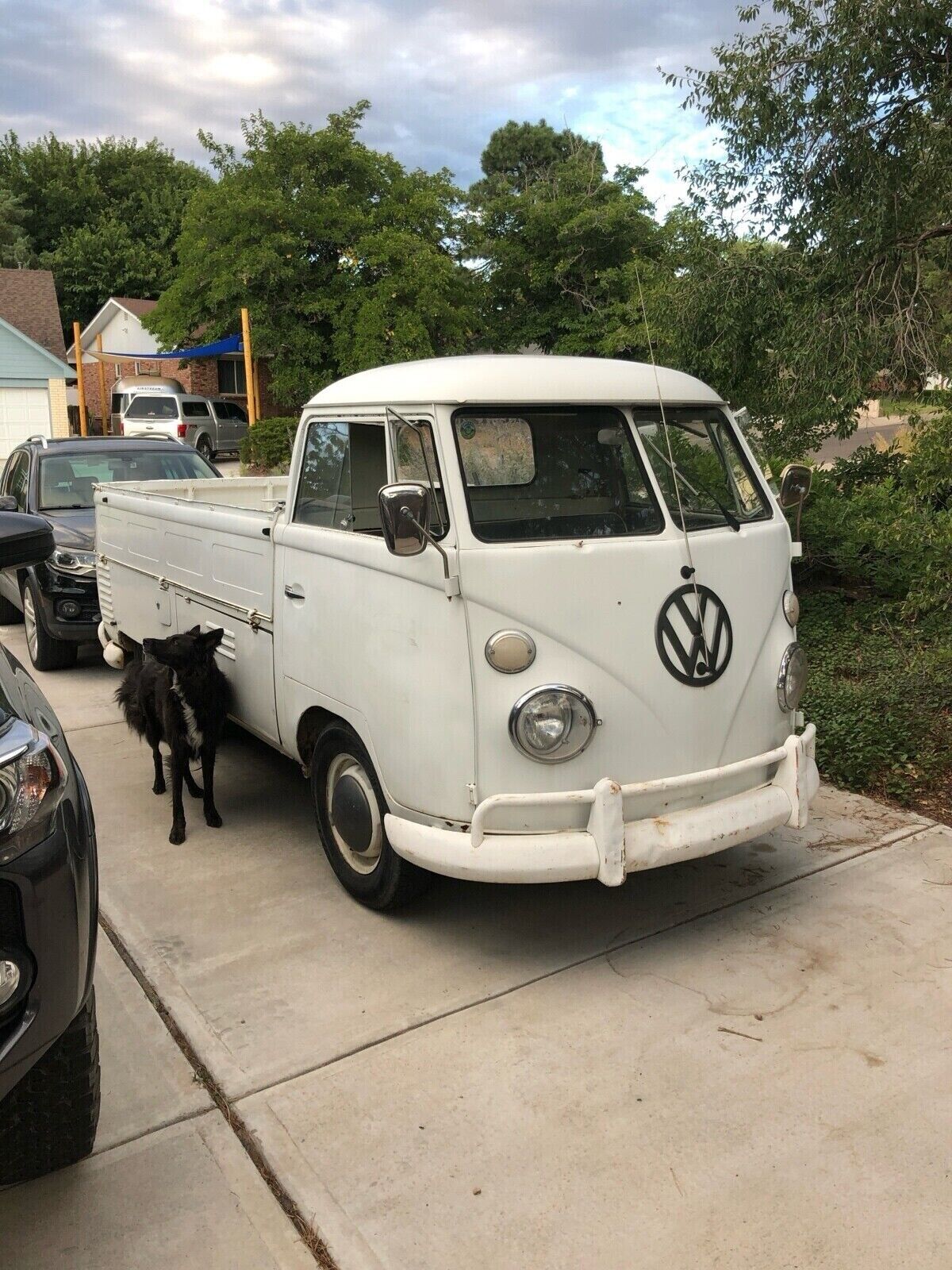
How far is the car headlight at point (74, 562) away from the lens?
25.9 feet

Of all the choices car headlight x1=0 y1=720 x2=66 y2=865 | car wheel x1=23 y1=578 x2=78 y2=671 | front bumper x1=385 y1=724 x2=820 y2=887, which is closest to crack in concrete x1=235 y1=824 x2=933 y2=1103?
front bumper x1=385 y1=724 x2=820 y2=887

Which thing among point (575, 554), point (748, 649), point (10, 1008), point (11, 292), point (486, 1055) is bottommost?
point (486, 1055)

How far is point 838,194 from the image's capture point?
759cm

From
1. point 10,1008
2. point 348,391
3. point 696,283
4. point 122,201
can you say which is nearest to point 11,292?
point 122,201

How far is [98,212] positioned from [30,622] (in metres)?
46.0

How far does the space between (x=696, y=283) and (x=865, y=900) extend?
546cm

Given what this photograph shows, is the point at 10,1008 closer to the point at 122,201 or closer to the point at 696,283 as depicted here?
the point at 696,283

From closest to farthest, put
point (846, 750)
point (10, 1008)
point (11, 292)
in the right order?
point (10, 1008) → point (846, 750) → point (11, 292)

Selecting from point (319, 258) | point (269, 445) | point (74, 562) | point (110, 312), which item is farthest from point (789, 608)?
point (110, 312)

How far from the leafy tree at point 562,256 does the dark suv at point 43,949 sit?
23.9 metres

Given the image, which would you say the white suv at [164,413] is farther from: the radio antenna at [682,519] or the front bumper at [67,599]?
the radio antenna at [682,519]

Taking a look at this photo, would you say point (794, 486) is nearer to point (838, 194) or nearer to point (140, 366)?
point (838, 194)

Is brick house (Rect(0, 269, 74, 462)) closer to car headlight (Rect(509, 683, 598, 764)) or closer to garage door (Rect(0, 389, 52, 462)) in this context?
garage door (Rect(0, 389, 52, 462))

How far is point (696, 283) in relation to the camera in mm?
8062
